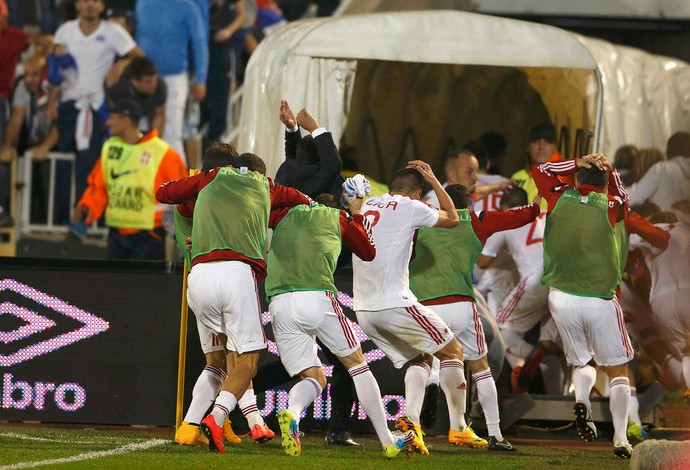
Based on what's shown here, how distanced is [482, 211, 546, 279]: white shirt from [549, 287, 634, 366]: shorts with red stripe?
193 cm

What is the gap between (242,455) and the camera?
29.6 feet

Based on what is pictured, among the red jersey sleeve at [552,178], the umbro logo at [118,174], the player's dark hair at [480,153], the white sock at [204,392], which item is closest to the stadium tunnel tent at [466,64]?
the player's dark hair at [480,153]

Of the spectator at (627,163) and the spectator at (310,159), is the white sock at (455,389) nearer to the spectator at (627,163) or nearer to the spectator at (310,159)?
the spectator at (310,159)

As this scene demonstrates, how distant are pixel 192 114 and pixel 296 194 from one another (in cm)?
678

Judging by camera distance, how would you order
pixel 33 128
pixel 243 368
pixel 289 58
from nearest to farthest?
pixel 243 368 < pixel 289 58 < pixel 33 128

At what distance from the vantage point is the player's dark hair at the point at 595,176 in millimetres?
10352

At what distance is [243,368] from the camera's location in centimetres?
915

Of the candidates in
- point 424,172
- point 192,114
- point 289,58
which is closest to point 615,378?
point 424,172

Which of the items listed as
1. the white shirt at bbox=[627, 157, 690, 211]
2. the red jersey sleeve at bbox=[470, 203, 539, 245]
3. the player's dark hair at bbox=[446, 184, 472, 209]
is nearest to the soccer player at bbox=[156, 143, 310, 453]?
the player's dark hair at bbox=[446, 184, 472, 209]

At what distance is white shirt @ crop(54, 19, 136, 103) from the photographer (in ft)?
52.1

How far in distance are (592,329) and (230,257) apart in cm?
270

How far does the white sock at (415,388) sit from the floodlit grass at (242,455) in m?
0.32

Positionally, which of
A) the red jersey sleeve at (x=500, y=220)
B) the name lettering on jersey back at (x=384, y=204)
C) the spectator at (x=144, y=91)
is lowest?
the red jersey sleeve at (x=500, y=220)

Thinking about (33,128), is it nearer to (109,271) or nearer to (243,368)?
(109,271)
